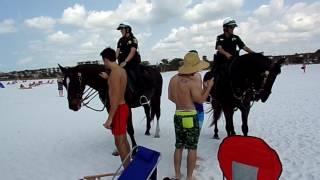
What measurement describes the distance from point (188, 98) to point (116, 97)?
0.97 meters

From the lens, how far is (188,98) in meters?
4.93

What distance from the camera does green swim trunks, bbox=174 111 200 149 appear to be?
4969 millimetres

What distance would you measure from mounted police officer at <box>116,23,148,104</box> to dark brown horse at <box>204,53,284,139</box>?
1.59 m

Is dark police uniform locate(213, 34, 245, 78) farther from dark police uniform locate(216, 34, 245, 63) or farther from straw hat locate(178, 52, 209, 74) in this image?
straw hat locate(178, 52, 209, 74)

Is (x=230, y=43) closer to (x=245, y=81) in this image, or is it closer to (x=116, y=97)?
(x=245, y=81)

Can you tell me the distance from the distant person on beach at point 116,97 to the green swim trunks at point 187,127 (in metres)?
0.80

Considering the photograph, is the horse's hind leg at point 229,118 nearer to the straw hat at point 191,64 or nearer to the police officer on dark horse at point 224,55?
the police officer on dark horse at point 224,55

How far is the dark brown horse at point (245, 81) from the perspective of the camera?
6.52 m

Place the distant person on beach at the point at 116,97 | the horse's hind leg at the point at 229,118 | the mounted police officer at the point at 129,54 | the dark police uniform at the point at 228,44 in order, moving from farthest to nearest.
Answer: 1. the dark police uniform at the point at 228,44
2. the horse's hind leg at the point at 229,118
3. the mounted police officer at the point at 129,54
4. the distant person on beach at the point at 116,97

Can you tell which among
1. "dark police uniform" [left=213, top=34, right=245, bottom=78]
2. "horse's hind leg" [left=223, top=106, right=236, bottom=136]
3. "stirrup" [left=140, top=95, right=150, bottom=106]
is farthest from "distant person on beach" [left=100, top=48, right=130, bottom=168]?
"dark police uniform" [left=213, top=34, right=245, bottom=78]

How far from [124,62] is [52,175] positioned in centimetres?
245

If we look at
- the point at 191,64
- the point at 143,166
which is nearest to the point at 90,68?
the point at 191,64

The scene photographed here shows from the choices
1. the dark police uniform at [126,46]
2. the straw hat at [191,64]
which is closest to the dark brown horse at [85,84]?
the dark police uniform at [126,46]

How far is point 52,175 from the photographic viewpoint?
243 inches
